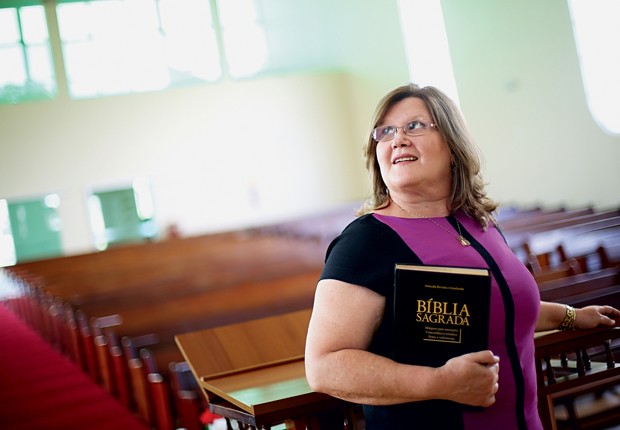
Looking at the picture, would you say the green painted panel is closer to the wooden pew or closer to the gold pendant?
the wooden pew

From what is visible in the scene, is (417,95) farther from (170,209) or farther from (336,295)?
(170,209)

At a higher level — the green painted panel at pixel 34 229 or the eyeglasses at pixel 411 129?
the green painted panel at pixel 34 229

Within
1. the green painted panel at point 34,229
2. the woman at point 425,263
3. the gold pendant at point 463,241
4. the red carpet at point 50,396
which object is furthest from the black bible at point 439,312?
the green painted panel at point 34,229

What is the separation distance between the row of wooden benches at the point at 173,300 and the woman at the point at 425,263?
4.66ft

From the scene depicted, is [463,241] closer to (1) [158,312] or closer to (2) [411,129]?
(2) [411,129]

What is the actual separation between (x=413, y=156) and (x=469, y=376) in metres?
0.49

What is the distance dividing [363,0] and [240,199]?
4258 millimetres

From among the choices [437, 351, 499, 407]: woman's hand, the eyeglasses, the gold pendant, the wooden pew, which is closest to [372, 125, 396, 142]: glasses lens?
the eyeglasses

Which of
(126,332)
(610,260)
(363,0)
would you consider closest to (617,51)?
(610,260)

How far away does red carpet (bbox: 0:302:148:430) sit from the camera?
3.64 m

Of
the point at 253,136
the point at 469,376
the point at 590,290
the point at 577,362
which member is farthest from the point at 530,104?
the point at 469,376

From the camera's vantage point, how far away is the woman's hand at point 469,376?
1291mm

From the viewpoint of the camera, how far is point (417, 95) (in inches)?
62.7

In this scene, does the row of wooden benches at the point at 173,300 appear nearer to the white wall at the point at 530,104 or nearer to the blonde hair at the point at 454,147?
the white wall at the point at 530,104
